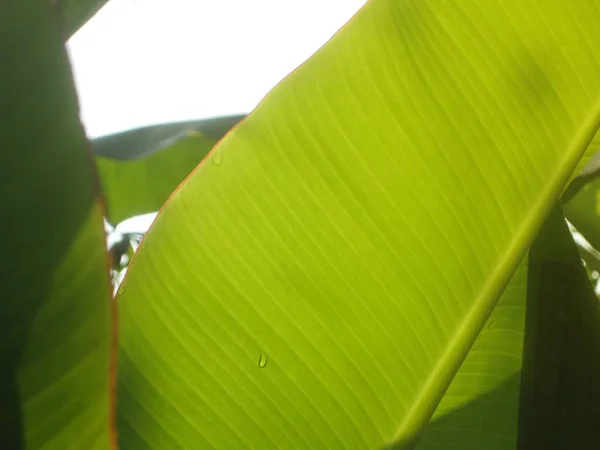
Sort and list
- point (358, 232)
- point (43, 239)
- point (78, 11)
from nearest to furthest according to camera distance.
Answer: point (43, 239) → point (358, 232) → point (78, 11)

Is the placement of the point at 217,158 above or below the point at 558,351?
above

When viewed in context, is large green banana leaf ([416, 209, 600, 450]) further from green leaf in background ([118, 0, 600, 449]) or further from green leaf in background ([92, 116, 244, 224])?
green leaf in background ([92, 116, 244, 224])

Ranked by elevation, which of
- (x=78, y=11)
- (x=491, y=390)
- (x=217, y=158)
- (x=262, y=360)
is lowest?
(x=491, y=390)

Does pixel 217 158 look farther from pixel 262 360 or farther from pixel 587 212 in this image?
pixel 587 212

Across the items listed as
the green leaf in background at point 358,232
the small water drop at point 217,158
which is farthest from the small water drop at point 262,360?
the small water drop at point 217,158

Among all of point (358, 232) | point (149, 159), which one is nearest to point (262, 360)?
point (358, 232)

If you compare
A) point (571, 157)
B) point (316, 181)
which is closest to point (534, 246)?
point (571, 157)

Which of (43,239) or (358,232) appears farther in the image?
(358,232)

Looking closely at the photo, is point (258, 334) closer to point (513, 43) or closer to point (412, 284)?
point (412, 284)
